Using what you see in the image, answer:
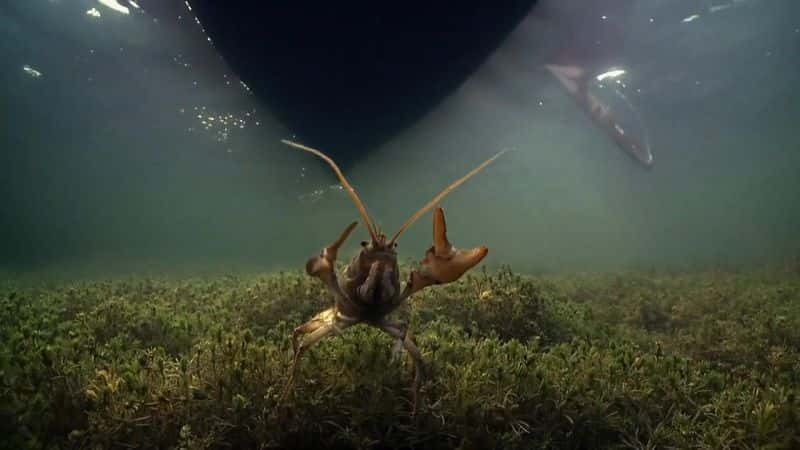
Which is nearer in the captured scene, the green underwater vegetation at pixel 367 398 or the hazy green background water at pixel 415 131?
the green underwater vegetation at pixel 367 398

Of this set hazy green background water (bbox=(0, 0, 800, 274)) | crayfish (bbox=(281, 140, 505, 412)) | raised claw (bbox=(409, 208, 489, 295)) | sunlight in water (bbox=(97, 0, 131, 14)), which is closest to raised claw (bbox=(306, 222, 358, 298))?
crayfish (bbox=(281, 140, 505, 412))

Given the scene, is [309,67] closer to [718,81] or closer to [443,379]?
[443,379]

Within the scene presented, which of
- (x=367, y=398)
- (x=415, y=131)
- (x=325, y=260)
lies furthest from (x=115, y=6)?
(x=367, y=398)

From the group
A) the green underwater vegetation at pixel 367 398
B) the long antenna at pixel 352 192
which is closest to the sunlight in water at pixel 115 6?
the green underwater vegetation at pixel 367 398

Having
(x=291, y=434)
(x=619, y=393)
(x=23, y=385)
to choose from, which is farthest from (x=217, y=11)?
(x=619, y=393)

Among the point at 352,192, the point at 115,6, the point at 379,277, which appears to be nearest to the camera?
the point at 352,192

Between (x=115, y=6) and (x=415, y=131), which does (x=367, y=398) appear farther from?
(x=115, y=6)

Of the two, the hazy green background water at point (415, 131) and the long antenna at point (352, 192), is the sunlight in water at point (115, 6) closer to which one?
the hazy green background water at point (415, 131)
